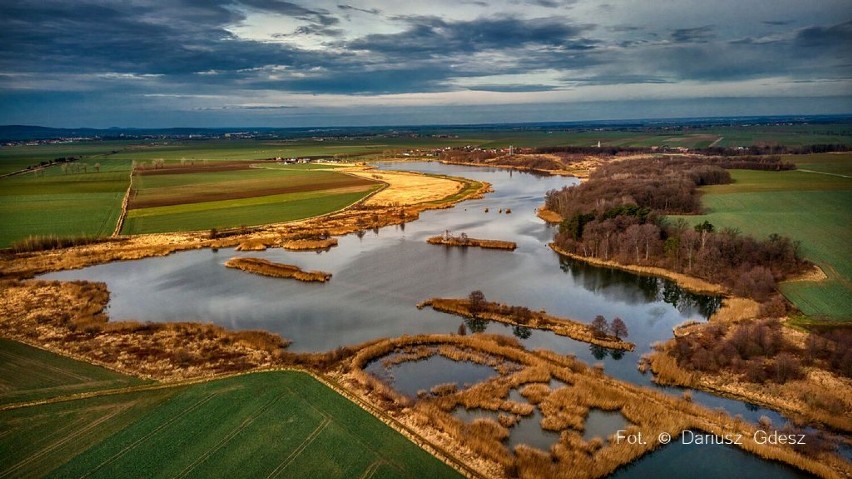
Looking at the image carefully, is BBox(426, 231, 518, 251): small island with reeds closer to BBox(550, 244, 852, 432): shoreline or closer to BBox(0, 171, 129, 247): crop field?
BBox(550, 244, 852, 432): shoreline

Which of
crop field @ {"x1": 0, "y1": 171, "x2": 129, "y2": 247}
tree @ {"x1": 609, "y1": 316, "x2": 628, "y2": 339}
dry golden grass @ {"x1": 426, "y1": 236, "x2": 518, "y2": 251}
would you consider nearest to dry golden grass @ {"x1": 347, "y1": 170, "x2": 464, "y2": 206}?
dry golden grass @ {"x1": 426, "y1": 236, "x2": 518, "y2": 251}

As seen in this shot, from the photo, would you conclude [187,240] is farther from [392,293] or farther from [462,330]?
[462,330]

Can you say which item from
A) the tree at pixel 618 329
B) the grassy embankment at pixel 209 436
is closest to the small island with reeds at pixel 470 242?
the tree at pixel 618 329

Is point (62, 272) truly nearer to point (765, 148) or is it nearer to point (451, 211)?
point (451, 211)

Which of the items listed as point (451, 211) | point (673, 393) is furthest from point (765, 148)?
point (673, 393)

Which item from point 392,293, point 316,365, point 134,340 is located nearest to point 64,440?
point 134,340

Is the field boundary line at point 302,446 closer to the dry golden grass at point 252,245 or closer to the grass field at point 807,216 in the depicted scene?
the grass field at point 807,216
